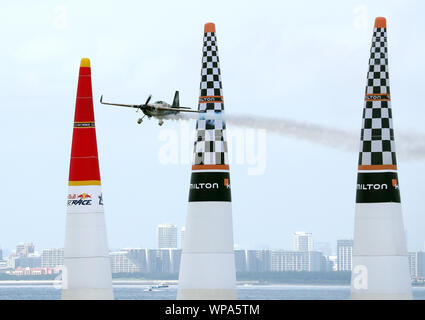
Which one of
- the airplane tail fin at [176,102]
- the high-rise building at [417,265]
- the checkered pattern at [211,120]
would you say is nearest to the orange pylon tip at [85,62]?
the checkered pattern at [211,120]

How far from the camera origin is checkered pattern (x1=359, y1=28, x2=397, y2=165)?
2345 cm

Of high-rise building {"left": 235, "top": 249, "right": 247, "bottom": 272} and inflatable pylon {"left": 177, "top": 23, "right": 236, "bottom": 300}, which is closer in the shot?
inflatable pylon {"left": 177, "top": 23, "right": 236, "bottom": 300}

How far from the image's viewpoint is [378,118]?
2347 centimetres

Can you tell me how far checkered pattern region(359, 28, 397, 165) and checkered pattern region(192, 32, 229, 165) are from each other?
11.9 ft

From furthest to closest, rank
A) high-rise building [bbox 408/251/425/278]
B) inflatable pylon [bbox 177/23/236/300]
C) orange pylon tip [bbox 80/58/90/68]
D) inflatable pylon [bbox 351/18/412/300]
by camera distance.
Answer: high-rise building [bbox 408/251/425/278], orange pylon tip [bbox 80/58/90/68], inflatable pylon [bbox 177/23/236/300], inflatable pylon [bbox 351/18/412/300]

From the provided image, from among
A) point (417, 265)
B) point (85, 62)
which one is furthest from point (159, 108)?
point (417, 265)

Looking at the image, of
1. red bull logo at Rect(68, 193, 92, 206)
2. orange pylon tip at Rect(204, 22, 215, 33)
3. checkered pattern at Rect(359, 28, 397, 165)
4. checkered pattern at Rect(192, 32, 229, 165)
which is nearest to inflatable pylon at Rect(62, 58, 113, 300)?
red bull logo at Rect(68, 193, 92, 206)

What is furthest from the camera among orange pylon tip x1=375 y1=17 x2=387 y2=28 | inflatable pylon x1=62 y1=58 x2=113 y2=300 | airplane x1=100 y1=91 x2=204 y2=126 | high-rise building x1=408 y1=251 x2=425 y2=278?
high-rise building x1=408 y1=251 x2=425 y2=278

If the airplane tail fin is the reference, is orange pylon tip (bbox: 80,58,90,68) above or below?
below

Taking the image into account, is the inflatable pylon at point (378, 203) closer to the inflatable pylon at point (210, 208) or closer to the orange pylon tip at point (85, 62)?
the inflatable pylon at point (210, 208)

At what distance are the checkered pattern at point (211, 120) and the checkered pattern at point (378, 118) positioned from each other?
11.9 feet

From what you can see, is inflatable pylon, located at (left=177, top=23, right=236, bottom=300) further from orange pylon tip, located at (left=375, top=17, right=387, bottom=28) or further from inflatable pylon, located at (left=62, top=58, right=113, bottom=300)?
orange pylon tip, located at (left=375, top=17, right=387, bottom=28)

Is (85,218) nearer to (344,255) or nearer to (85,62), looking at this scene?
(85,62)
